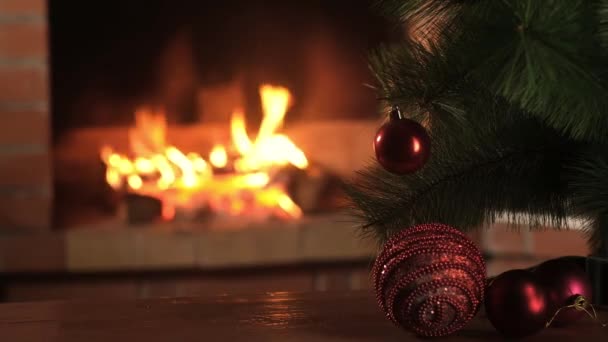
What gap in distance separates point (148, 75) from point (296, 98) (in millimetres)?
354

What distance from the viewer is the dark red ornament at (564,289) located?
2.10 feet

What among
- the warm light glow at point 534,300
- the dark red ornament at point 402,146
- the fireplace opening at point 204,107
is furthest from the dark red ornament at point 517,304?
the fireplace opening at point 204,107

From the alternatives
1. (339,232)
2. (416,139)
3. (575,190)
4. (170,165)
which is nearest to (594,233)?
(575,190)

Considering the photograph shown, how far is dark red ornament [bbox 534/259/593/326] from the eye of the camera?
0.64 metres

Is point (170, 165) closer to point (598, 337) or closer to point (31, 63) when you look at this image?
point (31, 63)

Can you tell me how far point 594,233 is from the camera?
69cm

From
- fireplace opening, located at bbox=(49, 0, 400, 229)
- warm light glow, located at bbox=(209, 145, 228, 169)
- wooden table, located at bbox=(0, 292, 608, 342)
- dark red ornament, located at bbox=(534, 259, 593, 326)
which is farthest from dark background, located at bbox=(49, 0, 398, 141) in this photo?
dark red ornament, located at bbox=(534, 259, 593, 326)

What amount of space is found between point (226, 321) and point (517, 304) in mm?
216

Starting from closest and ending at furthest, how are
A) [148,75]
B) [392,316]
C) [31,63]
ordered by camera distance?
[392,316]
[31,63]
[148,75]

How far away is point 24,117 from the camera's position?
1.94 metres

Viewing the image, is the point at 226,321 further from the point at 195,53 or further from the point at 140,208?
the point at 195,53

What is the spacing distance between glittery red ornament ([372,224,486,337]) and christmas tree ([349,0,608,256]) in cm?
7

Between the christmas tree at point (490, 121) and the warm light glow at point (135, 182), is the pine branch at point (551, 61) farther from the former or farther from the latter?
the warm light glow at point (135, 182)

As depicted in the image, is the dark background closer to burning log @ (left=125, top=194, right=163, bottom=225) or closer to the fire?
the fire
